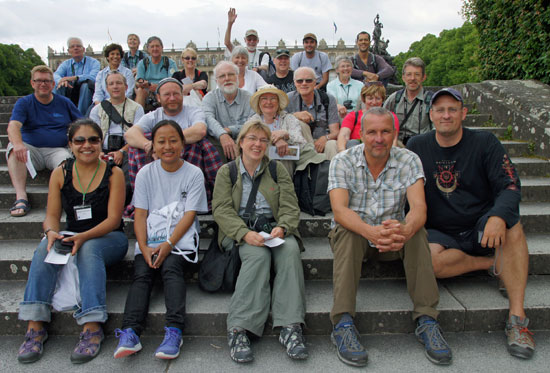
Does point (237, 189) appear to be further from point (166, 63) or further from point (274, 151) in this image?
point (166, 63)

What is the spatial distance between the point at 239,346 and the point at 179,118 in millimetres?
2562

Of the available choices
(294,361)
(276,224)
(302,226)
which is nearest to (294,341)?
(294,361)

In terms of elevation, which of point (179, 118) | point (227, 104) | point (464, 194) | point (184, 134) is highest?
point (227, 104)

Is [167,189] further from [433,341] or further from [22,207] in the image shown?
[433,341]

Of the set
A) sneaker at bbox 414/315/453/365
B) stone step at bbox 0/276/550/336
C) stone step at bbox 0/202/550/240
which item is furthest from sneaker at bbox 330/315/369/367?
stone step at bbox 0/202/550/240

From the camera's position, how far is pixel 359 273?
261cm

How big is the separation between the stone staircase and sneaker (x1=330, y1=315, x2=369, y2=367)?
190 mm

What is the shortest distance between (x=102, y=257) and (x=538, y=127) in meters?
5.36

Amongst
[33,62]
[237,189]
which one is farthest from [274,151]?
[33,62]

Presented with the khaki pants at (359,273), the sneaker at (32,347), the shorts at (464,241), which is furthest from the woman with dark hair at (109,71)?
the shorts at (464,241)

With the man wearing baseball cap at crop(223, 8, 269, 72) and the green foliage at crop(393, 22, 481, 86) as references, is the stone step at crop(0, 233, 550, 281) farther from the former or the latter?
the green foliage at crop(393, 22, 481, 86)

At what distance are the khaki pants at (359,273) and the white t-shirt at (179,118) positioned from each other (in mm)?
2244

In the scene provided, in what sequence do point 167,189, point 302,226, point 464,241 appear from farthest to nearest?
1. point 302,226
2. point 167,189
3. point 464,241

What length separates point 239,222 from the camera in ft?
9.61
